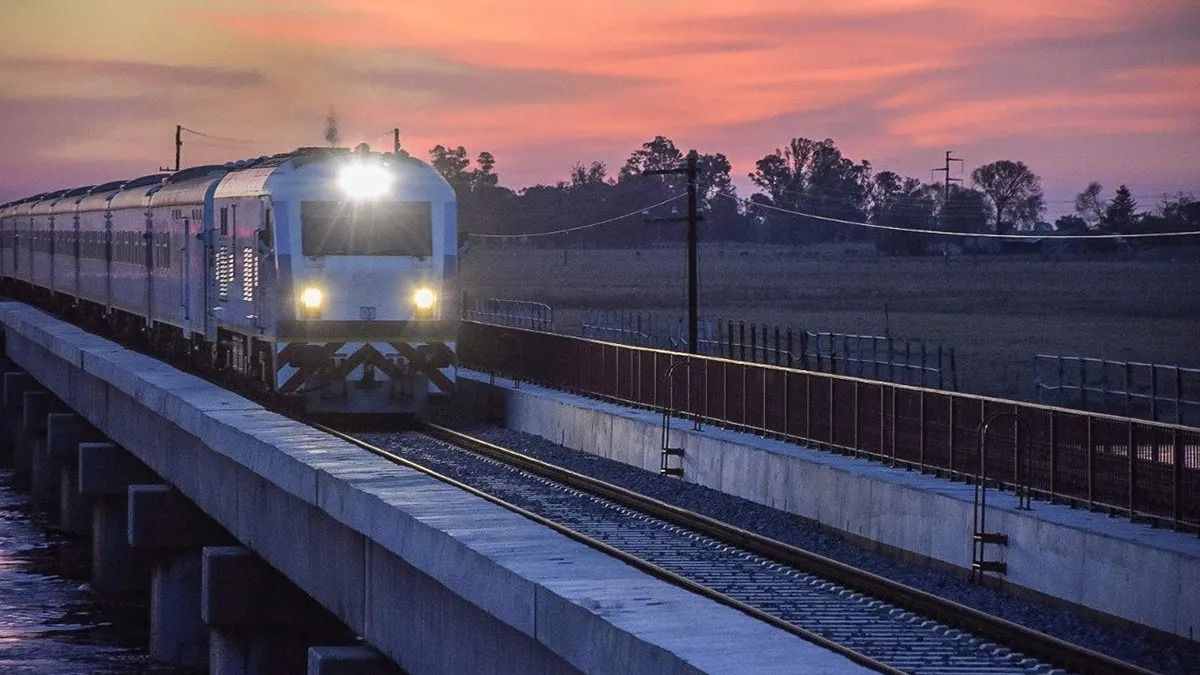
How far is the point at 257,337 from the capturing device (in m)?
32.1

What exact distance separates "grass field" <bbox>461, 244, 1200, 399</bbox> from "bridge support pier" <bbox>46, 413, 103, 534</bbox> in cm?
2176

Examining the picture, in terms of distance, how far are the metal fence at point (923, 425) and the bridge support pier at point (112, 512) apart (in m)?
7.64

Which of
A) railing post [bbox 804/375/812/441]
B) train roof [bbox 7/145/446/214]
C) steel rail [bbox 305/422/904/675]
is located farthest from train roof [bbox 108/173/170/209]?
steel rail [bbox 305/422/904/675]

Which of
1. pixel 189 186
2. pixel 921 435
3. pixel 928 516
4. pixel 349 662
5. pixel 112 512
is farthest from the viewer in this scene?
pixel 189 186

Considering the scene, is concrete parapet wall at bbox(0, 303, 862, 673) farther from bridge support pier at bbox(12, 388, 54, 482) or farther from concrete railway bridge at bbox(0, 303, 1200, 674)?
bridge support pier at bbox(12, 388, 54, 482)

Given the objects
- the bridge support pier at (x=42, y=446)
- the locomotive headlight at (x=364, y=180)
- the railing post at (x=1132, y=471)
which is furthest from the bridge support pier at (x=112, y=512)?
the railing post at (x=1132, y=471)

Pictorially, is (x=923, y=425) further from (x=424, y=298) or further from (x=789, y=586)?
(x=424, y=298)

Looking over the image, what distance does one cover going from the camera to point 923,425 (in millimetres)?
23156

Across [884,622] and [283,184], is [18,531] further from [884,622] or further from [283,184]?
[884,622]

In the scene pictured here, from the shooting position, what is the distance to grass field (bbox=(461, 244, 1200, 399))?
73.6m

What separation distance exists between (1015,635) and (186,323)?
2636 cm

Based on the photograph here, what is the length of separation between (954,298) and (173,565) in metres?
94.2

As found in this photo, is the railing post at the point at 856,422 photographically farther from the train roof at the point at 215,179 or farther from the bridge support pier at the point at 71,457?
the bridge support pier at the point at 71,457

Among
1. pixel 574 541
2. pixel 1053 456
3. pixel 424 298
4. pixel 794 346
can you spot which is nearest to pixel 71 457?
pixel 424 298
